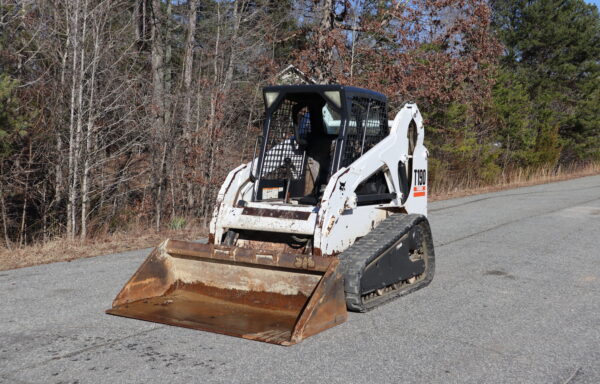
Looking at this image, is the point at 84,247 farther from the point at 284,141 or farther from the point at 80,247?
the point at 284,141

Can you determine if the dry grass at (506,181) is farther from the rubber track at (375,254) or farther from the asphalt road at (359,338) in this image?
the asphalt road at (359,338)

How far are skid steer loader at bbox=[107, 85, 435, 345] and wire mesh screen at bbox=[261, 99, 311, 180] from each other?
1cm

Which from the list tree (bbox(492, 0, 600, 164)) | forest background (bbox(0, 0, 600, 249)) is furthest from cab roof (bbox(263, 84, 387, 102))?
tree (bbox(492, 0, 600, 164))

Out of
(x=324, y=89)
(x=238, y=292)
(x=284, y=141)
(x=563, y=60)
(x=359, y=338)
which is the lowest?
(x=359, y=338)

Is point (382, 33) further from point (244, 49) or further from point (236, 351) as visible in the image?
point (236, 351)

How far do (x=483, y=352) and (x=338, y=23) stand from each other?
12555mm

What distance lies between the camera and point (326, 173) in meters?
7.33

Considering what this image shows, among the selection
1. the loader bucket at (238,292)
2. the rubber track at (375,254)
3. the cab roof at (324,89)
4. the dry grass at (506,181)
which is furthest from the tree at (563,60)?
the loader bucket at (238,292)

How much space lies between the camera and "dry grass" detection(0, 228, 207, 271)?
8219 millimetres

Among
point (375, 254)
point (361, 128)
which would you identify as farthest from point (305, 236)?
point (361, 128)

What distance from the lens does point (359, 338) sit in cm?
503

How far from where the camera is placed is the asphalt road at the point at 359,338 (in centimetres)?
425

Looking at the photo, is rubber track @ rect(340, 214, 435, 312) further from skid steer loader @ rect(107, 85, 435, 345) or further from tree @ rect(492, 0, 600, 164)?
tree @ rect(492, 0, 600, 164)

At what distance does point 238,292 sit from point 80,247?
4441 mm
